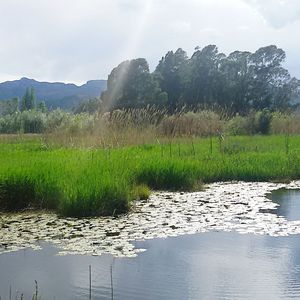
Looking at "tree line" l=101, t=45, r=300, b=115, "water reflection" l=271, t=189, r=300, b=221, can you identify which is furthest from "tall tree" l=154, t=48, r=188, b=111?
"water reflection" l=271, t=189, r=300, b=221

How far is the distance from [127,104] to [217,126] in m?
17.1

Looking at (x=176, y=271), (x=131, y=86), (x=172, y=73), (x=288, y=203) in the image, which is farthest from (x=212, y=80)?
(x=176, y=271)

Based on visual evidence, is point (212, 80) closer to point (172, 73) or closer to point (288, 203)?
point (172, 73)

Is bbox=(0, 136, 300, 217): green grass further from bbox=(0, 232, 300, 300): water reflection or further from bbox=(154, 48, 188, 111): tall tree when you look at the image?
bbox=(154, 48, 188, 111): tall tree

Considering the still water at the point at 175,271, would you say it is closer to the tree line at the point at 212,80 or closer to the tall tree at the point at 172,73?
the tree line at the point at 212,80

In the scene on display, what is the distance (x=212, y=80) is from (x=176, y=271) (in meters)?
32.2

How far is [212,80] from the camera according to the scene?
36312mm

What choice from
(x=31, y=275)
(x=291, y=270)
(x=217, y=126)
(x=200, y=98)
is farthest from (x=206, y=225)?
(x=200, y=98)

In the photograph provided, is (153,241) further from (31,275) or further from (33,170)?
(33,170)

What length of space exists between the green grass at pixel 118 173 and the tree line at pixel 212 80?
19.8 m

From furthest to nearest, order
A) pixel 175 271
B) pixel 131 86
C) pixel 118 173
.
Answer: pixel 131 86
pixel 118 173
pixel 175 271

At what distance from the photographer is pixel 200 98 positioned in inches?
1412

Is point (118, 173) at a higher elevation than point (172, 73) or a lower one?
lower

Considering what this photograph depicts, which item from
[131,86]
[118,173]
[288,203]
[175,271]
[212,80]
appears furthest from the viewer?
[212,80]
